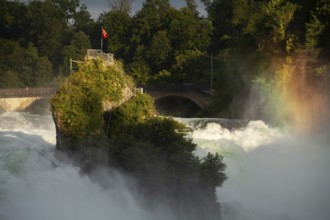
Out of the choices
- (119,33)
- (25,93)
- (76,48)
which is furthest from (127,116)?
(76,48)

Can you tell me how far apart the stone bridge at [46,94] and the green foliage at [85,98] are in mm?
23213

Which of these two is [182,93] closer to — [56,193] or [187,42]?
[187,42]

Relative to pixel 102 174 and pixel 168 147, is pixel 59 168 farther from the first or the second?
pixel 168 147

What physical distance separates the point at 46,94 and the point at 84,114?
33.9 m

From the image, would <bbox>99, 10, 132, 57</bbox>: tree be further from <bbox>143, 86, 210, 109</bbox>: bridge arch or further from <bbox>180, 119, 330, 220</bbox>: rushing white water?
<bbox>180, 119, 330, 220</bbox>: rushing white water

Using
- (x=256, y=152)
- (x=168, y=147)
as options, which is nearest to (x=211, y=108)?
(x=256, y=152)

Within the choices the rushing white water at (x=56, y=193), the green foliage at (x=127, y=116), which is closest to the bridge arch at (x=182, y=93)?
the green foliage at (x=127, y=116)

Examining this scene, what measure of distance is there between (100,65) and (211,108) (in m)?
28.3

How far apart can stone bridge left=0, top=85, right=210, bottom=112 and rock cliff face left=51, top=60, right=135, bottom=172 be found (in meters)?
23.4

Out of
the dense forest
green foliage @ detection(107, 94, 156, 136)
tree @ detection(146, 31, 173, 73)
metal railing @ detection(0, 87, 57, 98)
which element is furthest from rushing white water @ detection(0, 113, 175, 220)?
tree @ detection(146, 31, 173, 73)

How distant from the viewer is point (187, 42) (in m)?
65.9

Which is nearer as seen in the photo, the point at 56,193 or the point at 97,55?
the point at 56,193

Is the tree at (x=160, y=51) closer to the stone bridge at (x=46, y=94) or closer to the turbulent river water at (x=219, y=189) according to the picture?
the stone bridge at (x=46, y=94)

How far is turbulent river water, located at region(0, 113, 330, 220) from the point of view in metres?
16.0
